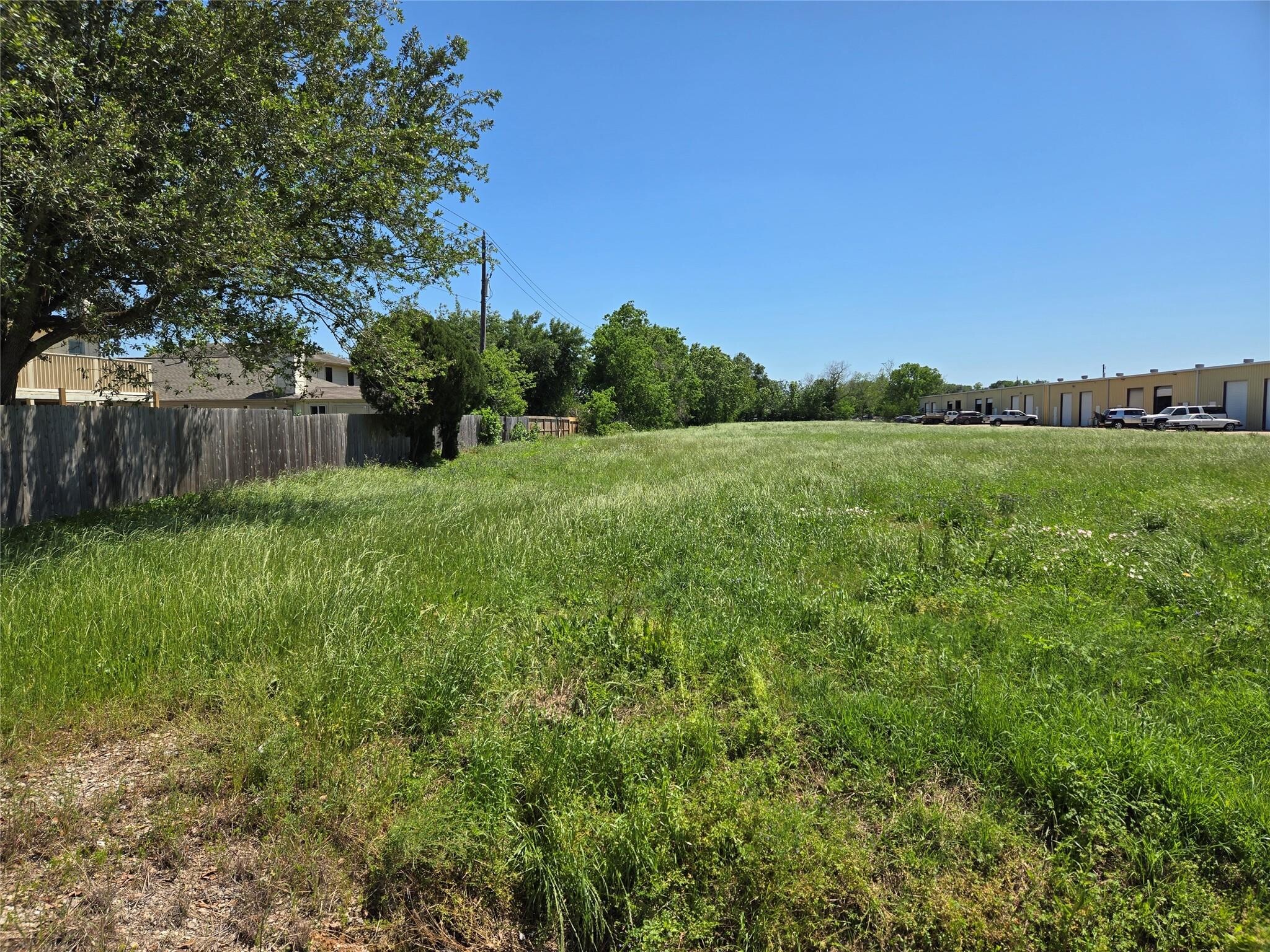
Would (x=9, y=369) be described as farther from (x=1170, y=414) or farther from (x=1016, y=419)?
(x=1016, y=419)

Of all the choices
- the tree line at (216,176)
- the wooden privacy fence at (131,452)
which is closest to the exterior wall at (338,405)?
the wooden privacy fence at (131,452)

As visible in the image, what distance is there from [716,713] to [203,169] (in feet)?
25.4

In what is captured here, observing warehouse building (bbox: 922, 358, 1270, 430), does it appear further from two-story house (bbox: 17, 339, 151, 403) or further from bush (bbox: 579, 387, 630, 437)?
two-story house (bbox: 17, 339, 151, 403)

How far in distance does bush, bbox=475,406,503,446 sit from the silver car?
39855 mm

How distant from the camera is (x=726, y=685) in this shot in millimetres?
3648

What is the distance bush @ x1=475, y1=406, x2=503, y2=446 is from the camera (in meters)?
27.8

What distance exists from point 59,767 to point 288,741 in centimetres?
108

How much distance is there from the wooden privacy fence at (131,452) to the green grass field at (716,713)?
1996 mm

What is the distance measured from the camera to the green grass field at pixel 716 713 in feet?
7.44

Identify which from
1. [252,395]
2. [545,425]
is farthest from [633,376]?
[252,395]

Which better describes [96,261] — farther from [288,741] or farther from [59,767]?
[288,741]

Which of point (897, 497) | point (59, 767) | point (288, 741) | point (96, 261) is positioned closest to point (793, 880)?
point (288, 741)

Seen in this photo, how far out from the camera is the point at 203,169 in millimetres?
6473

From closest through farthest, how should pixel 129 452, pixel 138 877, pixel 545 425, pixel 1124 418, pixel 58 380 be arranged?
pixel 138 877 → pixel 129 452 → pixel 58 380 → pixel 545 425 → pixel 1124 418
